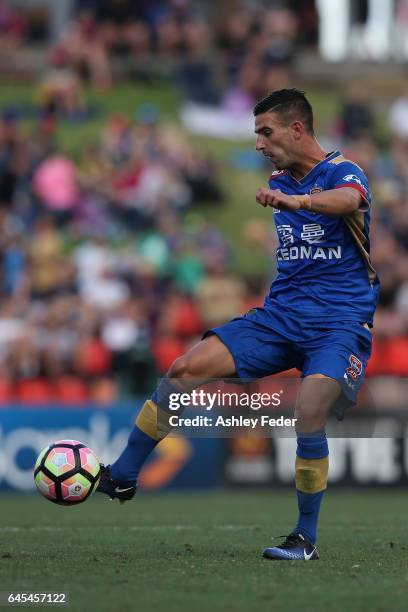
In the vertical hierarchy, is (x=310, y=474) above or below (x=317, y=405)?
below

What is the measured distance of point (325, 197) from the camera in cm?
677

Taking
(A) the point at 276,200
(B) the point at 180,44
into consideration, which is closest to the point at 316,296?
(A) the point at 276,200

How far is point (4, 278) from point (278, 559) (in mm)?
9907

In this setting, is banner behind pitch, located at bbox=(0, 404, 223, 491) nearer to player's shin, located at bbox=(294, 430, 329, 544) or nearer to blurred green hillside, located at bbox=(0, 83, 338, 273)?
blurred green hillside, located at bbox=(0, 83, 338, 273)

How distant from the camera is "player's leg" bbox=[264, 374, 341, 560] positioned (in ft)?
22.6

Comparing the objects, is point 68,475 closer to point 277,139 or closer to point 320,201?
point 320,201

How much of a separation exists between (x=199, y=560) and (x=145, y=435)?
77 centimetres

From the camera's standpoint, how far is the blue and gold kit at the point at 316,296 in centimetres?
711

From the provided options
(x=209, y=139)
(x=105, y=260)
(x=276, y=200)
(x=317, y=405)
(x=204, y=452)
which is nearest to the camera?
(x=276, y=200)

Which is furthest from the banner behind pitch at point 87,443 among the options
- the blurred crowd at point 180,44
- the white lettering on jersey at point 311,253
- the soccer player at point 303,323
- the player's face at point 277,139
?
the blurred crowd at point 180,44

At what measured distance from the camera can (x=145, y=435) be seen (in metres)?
7.36

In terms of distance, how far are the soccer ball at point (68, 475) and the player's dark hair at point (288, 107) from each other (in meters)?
2.09

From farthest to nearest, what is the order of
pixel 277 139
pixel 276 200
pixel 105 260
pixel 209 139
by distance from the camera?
pixel 209 139
pixel 105 260
pixel 277 139
pixel 276 200

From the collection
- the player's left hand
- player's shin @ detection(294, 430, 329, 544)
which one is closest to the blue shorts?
player's shin @ detection(294, 430, 329, 544)
